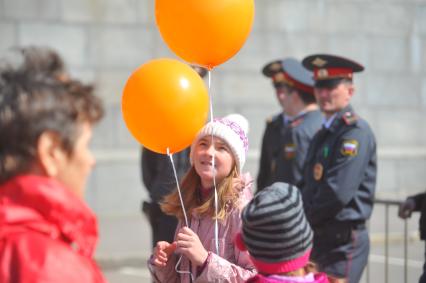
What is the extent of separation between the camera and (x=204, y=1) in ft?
11.9

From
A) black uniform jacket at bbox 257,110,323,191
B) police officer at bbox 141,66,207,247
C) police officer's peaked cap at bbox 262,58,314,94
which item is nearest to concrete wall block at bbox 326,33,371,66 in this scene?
police officer's peaked cap at bbox 262,58,314,94

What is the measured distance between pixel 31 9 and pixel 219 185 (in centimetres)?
716

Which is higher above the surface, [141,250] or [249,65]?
[249,65]

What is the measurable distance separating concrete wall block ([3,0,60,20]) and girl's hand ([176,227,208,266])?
7365 millimetres

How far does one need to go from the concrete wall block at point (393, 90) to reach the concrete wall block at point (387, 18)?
2.09 feet

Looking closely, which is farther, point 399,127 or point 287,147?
point 399,127

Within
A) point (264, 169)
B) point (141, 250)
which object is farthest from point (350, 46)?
point (264, 169)

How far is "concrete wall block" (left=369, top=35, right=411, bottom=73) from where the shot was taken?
11.9 meters

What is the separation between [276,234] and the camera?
2.58 metres

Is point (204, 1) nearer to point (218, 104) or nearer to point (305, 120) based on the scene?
point (305, 120)

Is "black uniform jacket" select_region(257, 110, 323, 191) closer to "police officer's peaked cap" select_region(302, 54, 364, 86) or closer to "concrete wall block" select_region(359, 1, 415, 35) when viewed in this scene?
"police officer's peaked cap" select_region(302, 54, 364, 86)

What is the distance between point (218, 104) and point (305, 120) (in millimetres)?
4973

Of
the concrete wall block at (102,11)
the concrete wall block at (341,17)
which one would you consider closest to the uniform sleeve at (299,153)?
the concrete wall block at (102,11)

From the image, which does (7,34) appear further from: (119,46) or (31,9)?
(119,46)
